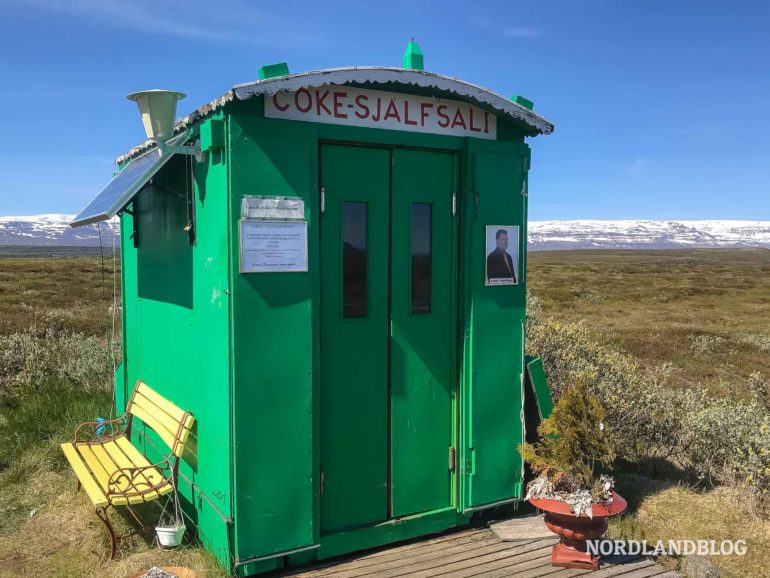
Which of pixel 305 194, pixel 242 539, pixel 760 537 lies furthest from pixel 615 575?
pixel 305 194

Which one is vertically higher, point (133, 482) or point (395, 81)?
point (395, 81)

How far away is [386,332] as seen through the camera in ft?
14.5

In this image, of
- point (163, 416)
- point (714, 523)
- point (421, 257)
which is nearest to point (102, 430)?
point (163, 416)

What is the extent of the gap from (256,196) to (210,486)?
1924 millimetres

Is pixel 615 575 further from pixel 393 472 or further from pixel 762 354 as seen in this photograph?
pixel 762 354

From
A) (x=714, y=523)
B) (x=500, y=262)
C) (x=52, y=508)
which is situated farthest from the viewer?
(x=52, y=508)

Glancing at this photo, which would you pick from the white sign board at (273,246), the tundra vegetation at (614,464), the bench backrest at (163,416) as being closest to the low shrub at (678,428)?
the tundra vegetation at (614,464)

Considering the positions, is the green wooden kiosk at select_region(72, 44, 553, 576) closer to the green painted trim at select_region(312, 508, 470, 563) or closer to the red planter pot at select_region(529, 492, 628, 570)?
the green painted trim at select_region(312, 508, 470, 563)

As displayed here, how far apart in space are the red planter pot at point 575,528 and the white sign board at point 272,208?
8.07 feet

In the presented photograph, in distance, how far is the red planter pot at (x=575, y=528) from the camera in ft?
13.3

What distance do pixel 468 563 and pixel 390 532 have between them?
0.59 metres

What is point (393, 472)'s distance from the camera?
14.8 feet

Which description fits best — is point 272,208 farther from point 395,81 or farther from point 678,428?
point 678,428

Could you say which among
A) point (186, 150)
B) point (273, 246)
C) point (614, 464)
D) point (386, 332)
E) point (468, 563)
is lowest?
point (614, 464)
